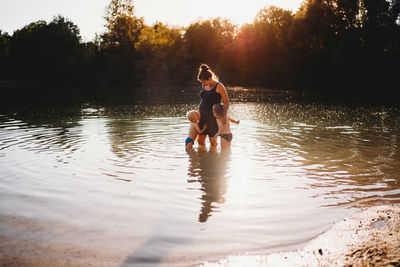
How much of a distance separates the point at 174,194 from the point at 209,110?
376 cm

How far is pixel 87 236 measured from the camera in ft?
12.5

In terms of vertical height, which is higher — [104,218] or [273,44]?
[273,44]

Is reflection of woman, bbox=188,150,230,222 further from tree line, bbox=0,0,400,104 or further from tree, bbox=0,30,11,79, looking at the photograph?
tree, bbox=0,30,11,79

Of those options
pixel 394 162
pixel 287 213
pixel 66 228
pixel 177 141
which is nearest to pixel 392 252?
pixel 287 213

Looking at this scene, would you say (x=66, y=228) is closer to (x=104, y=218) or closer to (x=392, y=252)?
(x=104, y=218)

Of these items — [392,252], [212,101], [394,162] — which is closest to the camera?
[392,252]

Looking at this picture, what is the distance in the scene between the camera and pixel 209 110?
8.72 meters

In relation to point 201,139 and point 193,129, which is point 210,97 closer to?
point 193,129

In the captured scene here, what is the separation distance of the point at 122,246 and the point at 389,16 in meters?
50.7

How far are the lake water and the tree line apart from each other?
3815 cm

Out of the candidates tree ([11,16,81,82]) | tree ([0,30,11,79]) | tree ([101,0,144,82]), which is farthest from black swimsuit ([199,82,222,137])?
tree ([0,30,11,79])

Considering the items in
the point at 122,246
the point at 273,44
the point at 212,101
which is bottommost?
the point at 122,246

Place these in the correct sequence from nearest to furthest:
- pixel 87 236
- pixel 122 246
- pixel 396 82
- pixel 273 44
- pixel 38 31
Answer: pixel 122 246
pixel 87 236
pixel 396 82
pixel 273 44
pixel 38 31

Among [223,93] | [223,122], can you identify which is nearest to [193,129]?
[223,122]
